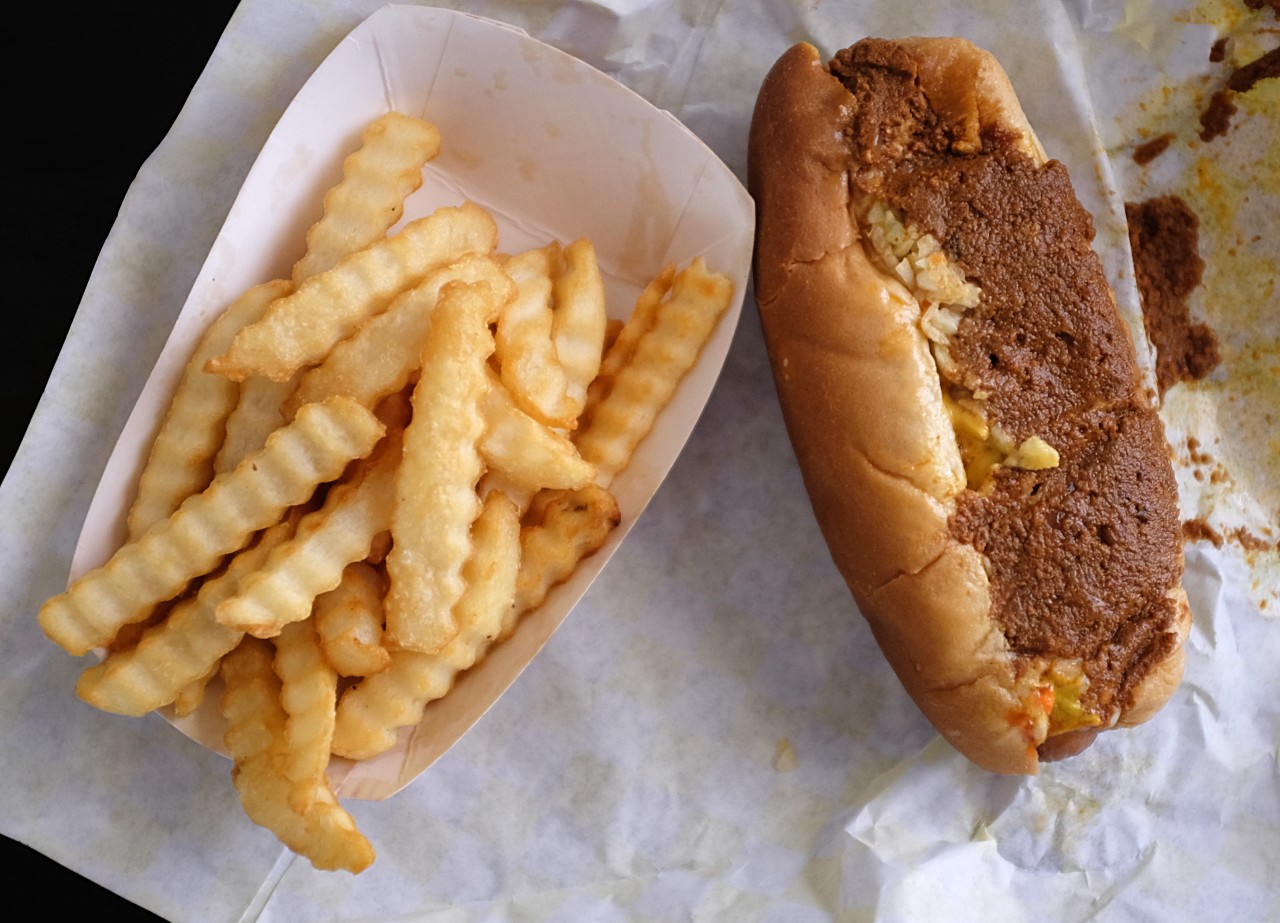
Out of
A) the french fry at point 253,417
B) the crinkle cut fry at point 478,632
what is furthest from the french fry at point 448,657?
the french fry at point 253,417

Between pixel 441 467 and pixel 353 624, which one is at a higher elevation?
pixel 441 467

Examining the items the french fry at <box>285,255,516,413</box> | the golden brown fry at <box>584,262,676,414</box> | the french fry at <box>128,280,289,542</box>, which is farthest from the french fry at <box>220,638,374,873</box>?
the golden brown fry at <box>584,262,676,414</box>

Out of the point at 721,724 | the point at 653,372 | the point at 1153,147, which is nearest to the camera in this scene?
the point at 653,372

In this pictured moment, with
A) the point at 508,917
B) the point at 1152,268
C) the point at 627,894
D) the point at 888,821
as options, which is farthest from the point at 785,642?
the point at 1152,268

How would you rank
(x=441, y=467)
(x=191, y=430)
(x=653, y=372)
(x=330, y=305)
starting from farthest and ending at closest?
(x=653, y=372) → (x=191, y=430) → (x=330, y=305) → (x=441, y=467)

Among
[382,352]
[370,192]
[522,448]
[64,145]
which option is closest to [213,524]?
[382,352]

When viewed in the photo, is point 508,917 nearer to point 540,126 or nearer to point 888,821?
point 888,821

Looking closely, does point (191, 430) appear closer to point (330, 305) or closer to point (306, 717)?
point (330, 305)
